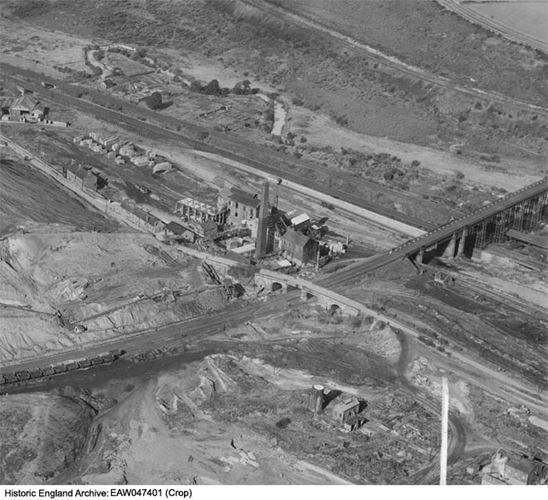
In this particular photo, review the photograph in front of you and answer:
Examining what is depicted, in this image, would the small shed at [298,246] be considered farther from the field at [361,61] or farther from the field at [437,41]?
the field at [437,41]

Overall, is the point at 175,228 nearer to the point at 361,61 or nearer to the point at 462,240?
the point at 462,240

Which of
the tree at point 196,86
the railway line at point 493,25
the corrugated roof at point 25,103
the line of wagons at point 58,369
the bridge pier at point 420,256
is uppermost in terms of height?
the railway line at point 493,25

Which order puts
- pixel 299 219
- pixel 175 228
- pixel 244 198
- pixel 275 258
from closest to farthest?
pixel 275 258 → pixel 175 228 → pixel 299 219 → pixel 244 198

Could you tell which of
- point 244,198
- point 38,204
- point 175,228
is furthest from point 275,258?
point 38,204

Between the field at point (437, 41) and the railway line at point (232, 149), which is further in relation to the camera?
the field at point (437, 41)

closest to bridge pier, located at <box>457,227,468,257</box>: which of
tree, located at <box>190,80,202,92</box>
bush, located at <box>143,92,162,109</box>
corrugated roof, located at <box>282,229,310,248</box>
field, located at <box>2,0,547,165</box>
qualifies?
corrugated roof, located at <box>282,229,310,248</box>

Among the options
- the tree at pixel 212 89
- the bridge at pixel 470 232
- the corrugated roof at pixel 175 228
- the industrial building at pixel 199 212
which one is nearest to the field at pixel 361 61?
the tree at pixel 212 89

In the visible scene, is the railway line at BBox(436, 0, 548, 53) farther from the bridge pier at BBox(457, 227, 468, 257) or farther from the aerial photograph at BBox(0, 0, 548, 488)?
the bridge pier at BBox(457, 227, 468, 257)
